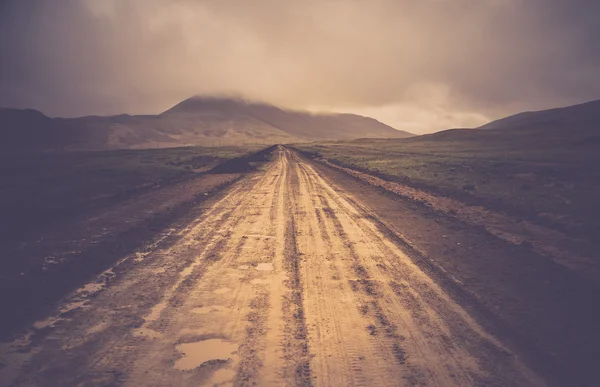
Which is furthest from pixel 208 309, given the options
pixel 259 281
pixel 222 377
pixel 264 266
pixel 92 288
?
pixel 92 288

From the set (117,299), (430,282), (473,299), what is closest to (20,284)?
(117,299)

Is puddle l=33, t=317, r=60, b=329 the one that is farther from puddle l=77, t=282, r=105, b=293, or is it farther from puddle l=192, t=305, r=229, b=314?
puddle l=192, t=305, r=229, b=314

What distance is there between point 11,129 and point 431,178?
183m

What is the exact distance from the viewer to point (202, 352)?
4789mm

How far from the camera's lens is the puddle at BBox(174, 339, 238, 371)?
4.52m

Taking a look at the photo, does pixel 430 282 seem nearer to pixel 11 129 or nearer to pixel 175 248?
pixel 175 248

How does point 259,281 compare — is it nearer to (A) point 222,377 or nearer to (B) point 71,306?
(A) point 222,377

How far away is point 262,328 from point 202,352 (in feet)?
3.03

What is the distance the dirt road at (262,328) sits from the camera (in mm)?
4305

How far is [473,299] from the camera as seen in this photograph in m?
6.43

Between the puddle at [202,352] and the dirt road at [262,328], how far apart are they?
0.01 metres

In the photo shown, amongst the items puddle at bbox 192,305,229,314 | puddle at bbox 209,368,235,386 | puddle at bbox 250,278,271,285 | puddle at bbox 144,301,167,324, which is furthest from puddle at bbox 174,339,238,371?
puddle at bbox 250,278,271,285

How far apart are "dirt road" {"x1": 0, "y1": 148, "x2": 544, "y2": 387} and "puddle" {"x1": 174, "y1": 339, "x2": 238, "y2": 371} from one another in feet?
0.04

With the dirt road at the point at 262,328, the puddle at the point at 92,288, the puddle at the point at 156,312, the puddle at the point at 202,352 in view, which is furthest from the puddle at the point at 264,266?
the puddle at the point at 92,288
